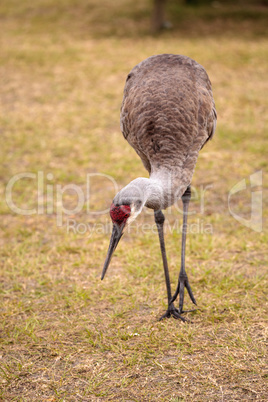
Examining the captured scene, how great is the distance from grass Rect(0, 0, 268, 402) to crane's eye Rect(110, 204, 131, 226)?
994 mm

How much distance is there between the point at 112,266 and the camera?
4.63 metres

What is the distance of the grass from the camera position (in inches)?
124

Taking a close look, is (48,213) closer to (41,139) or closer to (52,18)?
(41,139)

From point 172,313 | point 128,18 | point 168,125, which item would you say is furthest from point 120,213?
point 128,18

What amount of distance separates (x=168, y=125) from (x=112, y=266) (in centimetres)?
159

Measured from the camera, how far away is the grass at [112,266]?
3.15 metres

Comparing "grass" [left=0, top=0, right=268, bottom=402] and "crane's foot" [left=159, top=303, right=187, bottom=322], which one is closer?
"grass" [left=0, top=0, right=268, bottom=402]

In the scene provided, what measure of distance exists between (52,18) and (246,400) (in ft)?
49.4

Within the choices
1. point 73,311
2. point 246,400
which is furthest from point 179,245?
point 246,400

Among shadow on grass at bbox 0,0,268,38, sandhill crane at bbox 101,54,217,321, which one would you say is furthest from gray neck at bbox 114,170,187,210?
shadow on grass at bbox 0,0,268,38

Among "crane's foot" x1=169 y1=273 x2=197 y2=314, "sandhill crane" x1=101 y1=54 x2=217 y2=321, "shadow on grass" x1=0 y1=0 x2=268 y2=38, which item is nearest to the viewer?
"sandhill crane" x1=101 y1=54 x2=217 y2=321

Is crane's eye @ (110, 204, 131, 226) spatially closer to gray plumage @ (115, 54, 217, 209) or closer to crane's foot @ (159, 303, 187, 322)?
gray plumage @ (115, 54, 217, 209)

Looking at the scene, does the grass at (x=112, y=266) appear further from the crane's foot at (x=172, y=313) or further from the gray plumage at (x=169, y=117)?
the gray plumage at (x=169, y=117)

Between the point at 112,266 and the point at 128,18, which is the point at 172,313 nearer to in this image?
the point at 112,266
